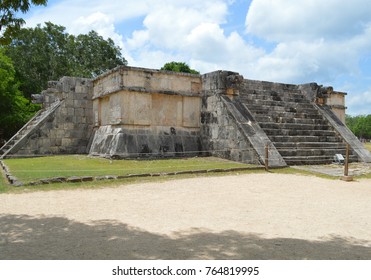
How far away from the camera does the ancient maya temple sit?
36.4 ft

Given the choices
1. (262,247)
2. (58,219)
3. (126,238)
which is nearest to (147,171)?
(58,219)

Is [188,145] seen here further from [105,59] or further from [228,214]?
[105,59]

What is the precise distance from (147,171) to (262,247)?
5.28 meters

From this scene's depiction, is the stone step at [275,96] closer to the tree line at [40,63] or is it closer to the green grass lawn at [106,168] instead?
the green grass lawn at [106,168]

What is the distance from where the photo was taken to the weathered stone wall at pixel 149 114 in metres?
11.6

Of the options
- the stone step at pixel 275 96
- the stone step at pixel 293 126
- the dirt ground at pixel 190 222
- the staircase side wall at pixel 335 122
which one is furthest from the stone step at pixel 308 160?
the stone step at pixel 275 96

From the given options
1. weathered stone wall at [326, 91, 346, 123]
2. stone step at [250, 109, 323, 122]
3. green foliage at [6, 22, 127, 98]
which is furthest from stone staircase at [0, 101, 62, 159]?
green foliage at [6, 22, 127, 98]

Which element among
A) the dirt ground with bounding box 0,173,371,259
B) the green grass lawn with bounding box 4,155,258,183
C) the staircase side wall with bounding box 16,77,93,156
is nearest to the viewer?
the dirt ground with bounding box 0,173,371,259

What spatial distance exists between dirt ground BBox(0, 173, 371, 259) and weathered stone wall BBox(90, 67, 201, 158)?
456 centimetres

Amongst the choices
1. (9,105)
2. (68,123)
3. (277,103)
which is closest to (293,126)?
(277,103)

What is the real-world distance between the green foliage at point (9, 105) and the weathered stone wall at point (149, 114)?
10.8 metres

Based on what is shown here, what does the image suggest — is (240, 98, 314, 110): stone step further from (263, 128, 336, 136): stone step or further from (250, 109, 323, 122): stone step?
(263, 128, 336, 136): stone step

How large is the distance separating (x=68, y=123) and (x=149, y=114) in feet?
14.1

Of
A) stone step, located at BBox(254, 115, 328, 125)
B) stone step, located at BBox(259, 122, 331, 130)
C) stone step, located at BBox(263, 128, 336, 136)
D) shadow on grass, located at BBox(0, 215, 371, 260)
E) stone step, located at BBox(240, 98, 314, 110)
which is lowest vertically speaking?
shadow on grass, located at BBox(0, 215, 371, 260)
